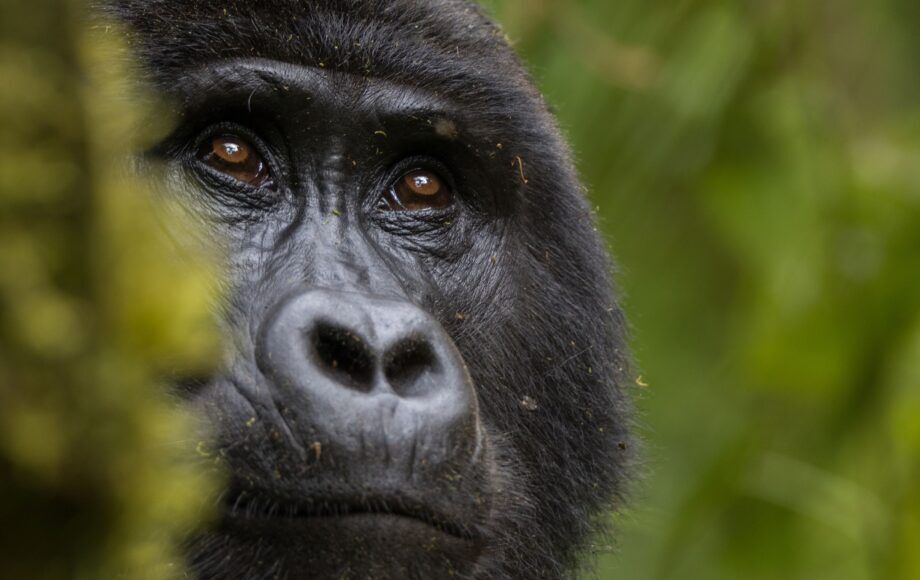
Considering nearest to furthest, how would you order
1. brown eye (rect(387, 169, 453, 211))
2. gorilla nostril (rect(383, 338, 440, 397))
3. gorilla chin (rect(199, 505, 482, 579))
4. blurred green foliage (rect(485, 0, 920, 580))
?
gorilla chin (rect(199, 505, 482, 579))
gorilla nostril (rect(383, 338, 440, 397))
brown eye (rect(387, 169, 453, 211))
blurred green foliage (rect(485, 0, 920, 580))

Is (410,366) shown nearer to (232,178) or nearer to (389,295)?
(389,295)

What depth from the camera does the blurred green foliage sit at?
17.5 feet

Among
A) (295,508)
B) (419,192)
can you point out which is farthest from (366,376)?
(419,192)

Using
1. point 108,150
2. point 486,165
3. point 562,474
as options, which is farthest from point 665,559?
point 108,150

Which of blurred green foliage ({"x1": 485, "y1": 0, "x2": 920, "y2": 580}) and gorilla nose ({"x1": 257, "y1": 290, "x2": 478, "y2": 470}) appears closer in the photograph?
gorilla nose ({"x1": 257, "y1": 290, "x2": 478, "y2": 470})

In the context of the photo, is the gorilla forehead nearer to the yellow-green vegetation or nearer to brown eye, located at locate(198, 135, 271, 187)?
brown eye, located at locate(198, 135, 271, 187)

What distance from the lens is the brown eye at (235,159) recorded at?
103 inches

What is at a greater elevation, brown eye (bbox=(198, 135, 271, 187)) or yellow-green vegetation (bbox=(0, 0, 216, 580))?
brown eye (bbox=(198, 135, 271, 187))

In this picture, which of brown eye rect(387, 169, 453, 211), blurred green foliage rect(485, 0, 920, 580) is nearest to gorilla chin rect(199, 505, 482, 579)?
brown eye rect(387, 169, 453, 211)

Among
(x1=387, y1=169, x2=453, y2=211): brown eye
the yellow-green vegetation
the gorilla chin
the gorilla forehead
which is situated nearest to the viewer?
the yellow-green vegetation

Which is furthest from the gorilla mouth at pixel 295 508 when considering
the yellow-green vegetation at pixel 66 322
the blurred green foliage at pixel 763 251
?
the blurred green foliage at pixel 763 251

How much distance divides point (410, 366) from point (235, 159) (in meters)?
0.65

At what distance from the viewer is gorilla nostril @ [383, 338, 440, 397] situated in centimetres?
226

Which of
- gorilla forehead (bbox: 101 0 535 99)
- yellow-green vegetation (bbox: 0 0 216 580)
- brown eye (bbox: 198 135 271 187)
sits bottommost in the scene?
yellow-green vegetation (bbox: 0 0 216 580)
